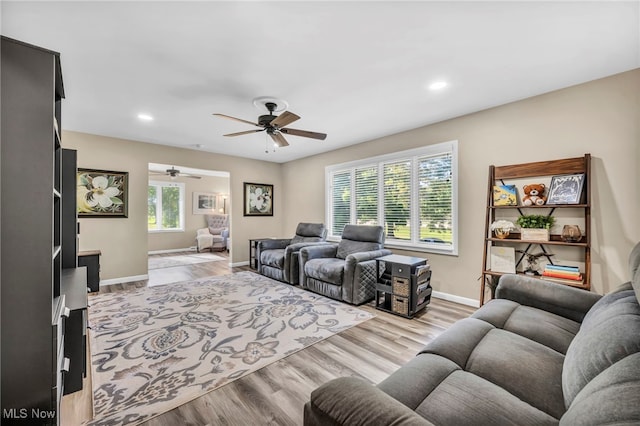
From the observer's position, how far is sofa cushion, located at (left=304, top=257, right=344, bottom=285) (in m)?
3.62

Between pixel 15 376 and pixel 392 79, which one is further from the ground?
pixel 392 79

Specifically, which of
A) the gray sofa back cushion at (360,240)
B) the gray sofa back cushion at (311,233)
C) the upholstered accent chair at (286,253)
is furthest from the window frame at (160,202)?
the gray sofa back cushion at (360,240)

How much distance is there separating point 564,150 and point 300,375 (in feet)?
11.4

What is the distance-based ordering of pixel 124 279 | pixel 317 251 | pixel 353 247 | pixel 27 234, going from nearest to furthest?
1. pixel 27 234
2. pixel 353 247
3. pixel 317 251
4. pixel 124 279

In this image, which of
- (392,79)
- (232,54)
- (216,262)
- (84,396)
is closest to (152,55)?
(232,54)

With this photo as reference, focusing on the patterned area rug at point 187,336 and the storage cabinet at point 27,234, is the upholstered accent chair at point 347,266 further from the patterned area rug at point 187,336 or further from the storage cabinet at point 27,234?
the storage cabinet at point 27,234

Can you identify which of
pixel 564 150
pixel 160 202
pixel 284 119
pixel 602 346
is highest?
pixel 284 119

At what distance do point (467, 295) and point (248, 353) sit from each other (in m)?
2.90

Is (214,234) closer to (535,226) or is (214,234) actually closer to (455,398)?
(535,226)

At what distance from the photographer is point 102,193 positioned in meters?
4.49

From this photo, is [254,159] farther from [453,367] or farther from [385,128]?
[453,367]

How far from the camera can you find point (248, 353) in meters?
2.31

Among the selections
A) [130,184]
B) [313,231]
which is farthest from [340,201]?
[130,184]

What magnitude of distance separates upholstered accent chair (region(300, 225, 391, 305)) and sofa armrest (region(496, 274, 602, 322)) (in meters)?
1.64
